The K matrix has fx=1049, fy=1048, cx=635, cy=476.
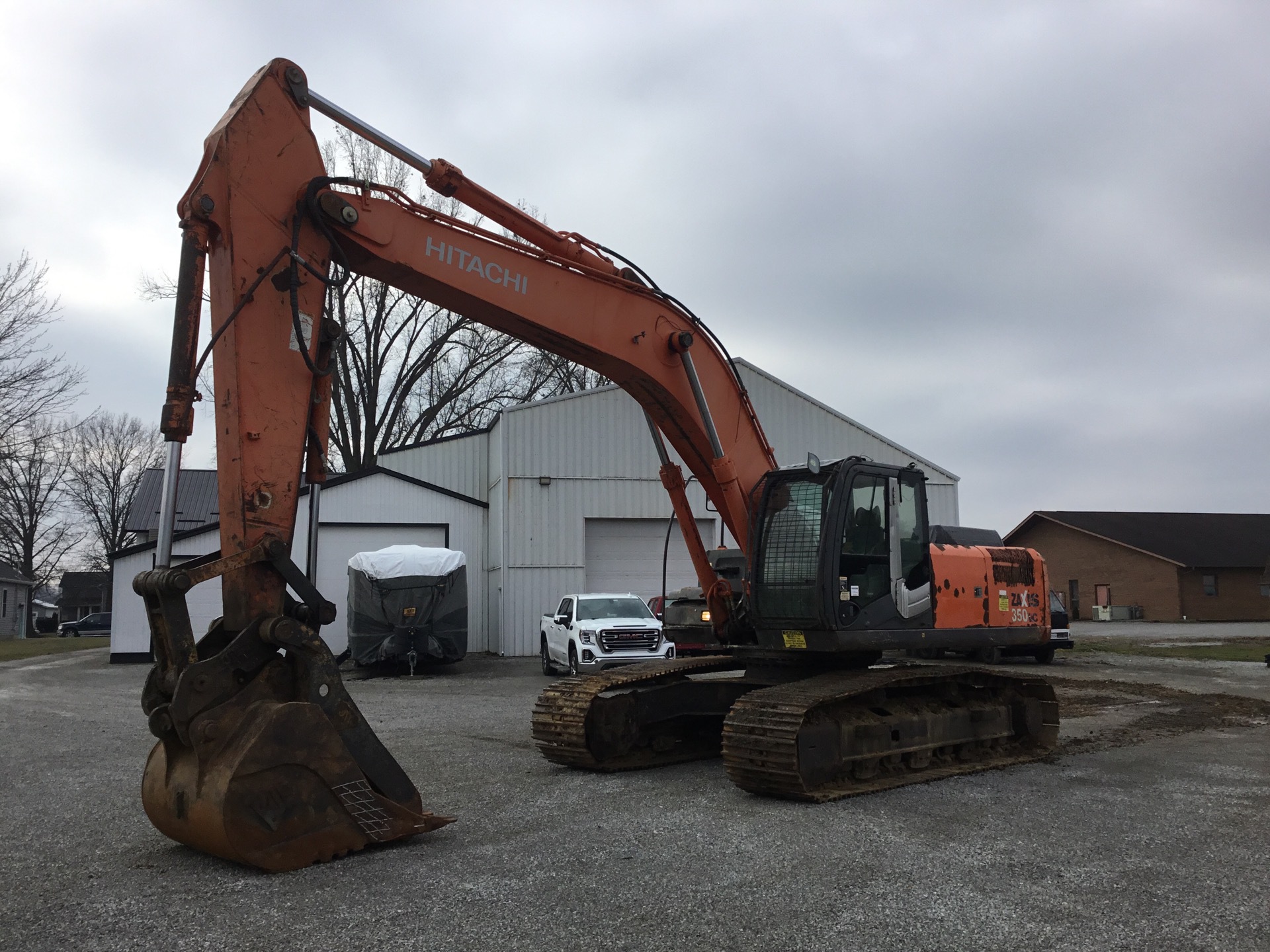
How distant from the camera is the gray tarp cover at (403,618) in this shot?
21.8m

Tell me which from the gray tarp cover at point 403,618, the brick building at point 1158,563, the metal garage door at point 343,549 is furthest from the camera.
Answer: the brick building at point 1158,563

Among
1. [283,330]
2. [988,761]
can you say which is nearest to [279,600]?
[283,330]

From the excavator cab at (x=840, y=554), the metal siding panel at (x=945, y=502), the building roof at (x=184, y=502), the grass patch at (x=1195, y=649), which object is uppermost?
the building roof at (x=184, y=502)

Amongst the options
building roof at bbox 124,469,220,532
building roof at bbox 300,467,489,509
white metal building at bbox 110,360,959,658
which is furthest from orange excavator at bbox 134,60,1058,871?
building roof at bbox 124,469,220,532

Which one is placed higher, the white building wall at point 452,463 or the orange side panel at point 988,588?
the white building wall at point 452,463

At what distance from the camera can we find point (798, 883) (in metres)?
5.69

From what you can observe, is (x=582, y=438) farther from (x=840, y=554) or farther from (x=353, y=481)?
(x=840, y=554)

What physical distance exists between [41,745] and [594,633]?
9.36 metres

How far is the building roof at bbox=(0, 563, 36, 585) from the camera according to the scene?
63200 millimetres

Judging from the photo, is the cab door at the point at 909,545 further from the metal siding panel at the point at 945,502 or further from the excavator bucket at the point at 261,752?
the metal siding panel at the point at 945,502

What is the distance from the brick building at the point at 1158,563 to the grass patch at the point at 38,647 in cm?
3899

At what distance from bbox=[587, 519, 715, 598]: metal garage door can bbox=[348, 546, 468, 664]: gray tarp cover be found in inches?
202

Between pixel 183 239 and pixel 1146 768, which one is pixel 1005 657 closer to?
pixel 1146 768

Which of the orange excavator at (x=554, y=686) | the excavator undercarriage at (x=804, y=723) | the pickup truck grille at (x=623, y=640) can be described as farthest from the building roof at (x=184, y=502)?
the orange excavator at (x=554, y=686)
